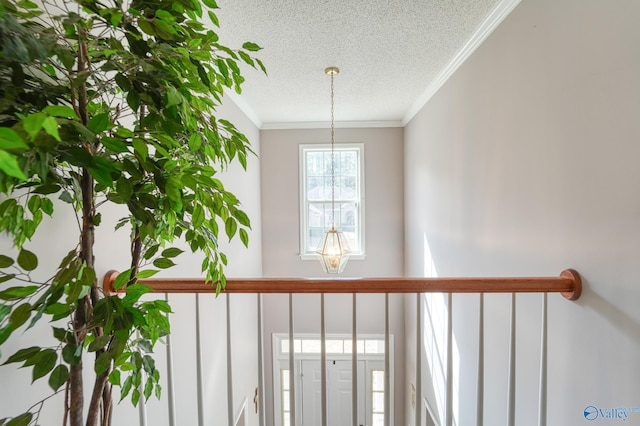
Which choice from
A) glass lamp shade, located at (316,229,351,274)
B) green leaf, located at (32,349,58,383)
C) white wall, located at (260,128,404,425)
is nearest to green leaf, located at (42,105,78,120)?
green leaf, located at (32,349,58,383)

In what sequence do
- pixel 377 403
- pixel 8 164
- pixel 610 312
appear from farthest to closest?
pixel 377 403 < pixel 610 312 < pixel 8 164

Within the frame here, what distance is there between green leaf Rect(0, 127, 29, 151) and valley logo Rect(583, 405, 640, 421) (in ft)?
5.58

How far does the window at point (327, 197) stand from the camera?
434 cm

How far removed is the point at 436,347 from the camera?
283 cm

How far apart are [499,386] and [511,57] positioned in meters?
1.90

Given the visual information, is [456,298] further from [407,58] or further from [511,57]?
[407,58]

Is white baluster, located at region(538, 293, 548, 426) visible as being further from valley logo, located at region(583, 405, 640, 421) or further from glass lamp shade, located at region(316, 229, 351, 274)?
glass lamp shade, located at region(316, 229, 351, 274)

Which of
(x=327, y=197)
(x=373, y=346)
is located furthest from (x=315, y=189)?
(x=373, y=346)

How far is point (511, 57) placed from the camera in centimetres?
162

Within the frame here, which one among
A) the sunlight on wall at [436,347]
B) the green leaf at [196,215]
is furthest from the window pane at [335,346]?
the green leaf at [196,215]

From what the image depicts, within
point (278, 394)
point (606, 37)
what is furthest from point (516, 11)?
point (278, 394)

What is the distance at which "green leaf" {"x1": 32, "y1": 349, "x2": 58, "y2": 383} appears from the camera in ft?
1.80

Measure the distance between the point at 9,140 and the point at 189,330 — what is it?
199 cm

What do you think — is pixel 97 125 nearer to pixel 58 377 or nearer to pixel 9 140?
pixel 9 140
